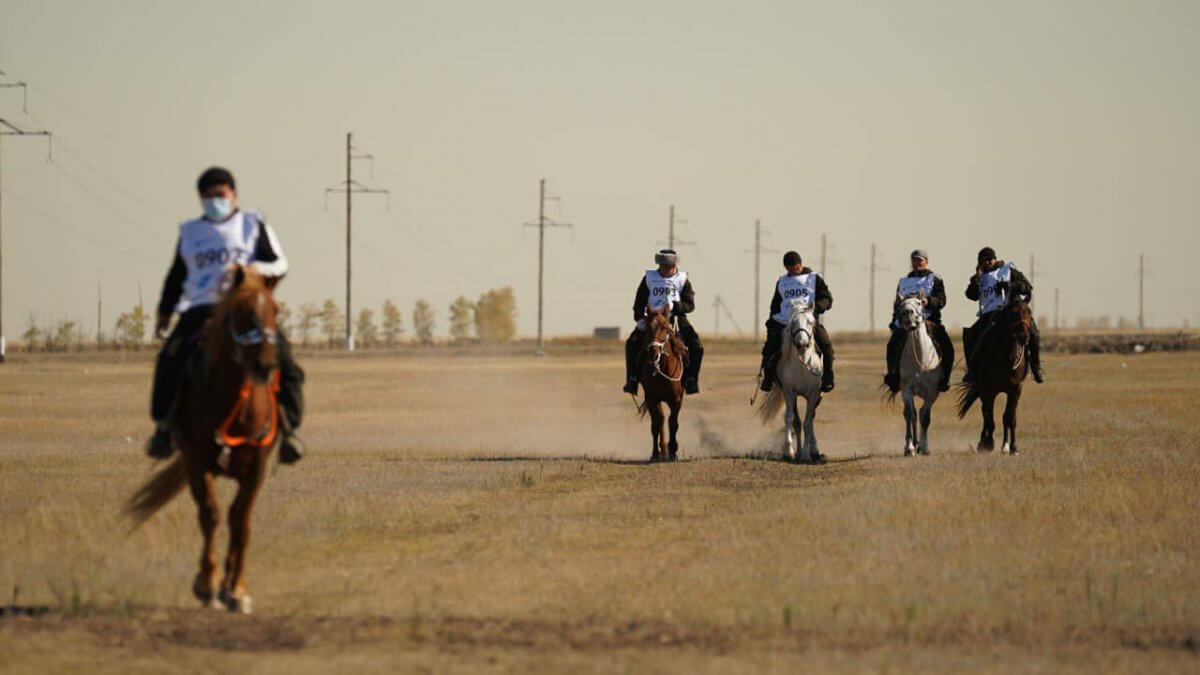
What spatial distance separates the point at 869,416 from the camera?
40.1 meters

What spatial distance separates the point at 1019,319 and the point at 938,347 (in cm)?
126

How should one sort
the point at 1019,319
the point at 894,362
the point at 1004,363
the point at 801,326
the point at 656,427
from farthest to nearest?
the point at 1004,363, the point at 894,362, the point at 656,427, the point at 1019,319, the point at 801,326

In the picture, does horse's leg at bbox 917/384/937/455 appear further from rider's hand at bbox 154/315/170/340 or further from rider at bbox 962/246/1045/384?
rider's hand at bbox 154/315/170/340

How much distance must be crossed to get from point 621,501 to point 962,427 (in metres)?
17.6

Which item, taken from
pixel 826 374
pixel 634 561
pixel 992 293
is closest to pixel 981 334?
Result: pixel 992 293

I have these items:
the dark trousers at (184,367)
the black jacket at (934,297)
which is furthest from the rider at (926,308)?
the dark trousers at (184,367)

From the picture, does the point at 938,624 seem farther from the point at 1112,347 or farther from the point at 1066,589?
the point at 1112,347

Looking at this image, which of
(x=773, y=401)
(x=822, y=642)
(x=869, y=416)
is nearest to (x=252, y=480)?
(x=822, y=642)

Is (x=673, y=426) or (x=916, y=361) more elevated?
(x=916, y=361)

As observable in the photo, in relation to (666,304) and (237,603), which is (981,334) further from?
(237,603)

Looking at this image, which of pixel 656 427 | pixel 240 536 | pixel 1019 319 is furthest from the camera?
pixel 656 427

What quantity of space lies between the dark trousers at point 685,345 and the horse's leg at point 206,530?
13.4 m

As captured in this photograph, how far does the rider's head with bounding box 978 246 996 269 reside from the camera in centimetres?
2634

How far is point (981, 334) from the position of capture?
26.5 m
